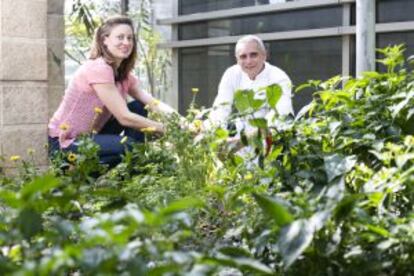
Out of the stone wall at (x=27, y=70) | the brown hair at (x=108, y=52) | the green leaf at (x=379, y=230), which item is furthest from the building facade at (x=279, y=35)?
the green leaf at (x=379, y=230)

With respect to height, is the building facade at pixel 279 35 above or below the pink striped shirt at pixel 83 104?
above

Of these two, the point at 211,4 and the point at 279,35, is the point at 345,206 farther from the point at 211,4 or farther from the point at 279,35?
the point at 211,4

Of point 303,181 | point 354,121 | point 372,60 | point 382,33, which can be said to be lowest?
point 303,181

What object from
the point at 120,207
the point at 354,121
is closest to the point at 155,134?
the point at 354,121

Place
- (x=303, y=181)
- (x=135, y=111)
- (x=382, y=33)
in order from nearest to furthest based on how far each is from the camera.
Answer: (x=303, y=181) → (x=135, y=111) → (x=382, y=33)

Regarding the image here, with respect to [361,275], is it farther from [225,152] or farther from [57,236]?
[225,152]

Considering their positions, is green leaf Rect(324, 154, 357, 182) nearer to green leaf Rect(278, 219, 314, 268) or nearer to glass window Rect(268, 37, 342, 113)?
green leaf Rect(278, 219, 314, 268)

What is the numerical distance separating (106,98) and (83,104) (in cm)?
16

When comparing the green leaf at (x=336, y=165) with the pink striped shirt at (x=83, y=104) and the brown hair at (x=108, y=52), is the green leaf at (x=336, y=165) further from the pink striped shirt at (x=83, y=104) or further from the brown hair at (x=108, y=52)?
the brown hair at (x=108, y=52)

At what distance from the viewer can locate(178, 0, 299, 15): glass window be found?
596 cm

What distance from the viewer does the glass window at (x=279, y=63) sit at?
17.7 feet

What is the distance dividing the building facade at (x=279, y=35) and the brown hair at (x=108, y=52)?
2051mm

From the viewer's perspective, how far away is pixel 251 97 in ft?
4.76

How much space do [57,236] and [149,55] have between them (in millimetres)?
7891
